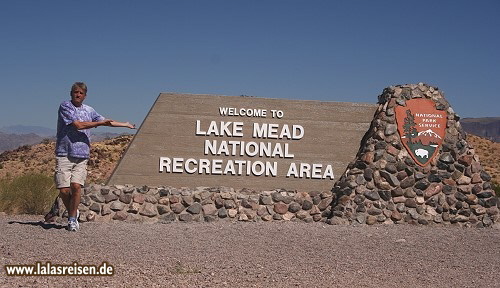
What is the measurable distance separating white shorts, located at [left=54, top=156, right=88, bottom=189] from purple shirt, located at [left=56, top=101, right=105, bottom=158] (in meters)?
0.10

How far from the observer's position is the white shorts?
344 inches

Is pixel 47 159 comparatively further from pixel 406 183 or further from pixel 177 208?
pixel 406 183

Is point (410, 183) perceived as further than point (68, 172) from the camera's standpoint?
Yes

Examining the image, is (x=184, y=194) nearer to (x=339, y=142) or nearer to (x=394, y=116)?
(x=339, y=142)

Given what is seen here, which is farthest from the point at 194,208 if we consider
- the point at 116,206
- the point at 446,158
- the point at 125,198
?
the point at 446,158

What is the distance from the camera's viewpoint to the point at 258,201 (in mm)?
11133

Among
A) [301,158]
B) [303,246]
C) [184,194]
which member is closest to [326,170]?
[301,158]

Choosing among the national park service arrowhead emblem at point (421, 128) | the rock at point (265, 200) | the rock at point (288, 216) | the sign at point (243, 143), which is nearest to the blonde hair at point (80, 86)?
the sign at point (243, 143)

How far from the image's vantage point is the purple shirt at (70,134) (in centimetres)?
882

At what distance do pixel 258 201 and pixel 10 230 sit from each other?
431 cm

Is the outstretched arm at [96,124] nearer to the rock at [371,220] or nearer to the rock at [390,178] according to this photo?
the rock at [371,220]

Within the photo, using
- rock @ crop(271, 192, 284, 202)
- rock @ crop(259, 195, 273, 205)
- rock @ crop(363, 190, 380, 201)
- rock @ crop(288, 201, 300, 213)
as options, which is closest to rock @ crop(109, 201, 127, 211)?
rock @ crop(259, 195, 273, 205)

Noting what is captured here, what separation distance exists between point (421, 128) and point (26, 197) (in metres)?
8.14

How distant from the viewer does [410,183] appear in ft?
37.3
